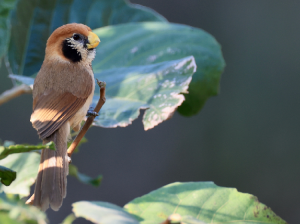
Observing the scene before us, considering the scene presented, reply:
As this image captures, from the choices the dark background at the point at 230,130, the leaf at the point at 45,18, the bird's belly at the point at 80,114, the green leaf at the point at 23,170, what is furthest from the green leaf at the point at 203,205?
the dark background at the point at 230,130

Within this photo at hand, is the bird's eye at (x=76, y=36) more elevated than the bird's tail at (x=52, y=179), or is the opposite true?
the bird's eye at (x=76, y=36)

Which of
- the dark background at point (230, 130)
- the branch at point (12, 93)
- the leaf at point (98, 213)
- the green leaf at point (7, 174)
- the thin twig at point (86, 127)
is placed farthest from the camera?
the dark background at point (230, 130)

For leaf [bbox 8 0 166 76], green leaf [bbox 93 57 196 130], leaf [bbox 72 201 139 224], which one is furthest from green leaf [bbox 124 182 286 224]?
leaf [bbox 8 0 166 76]

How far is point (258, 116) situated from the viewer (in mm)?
5578

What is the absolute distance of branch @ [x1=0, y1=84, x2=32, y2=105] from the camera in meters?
1.59

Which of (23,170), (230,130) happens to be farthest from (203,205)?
(230,130)

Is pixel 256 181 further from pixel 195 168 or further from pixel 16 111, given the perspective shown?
pixel 16 111

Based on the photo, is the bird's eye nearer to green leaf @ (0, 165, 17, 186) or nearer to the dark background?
green leaf @ (0, 165, 17, 186)

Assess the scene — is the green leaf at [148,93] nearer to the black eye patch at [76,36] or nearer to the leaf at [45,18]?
the black eye patch at [76,36]

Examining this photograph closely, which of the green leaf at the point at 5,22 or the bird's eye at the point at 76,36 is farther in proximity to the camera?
the green leaf at the point at 5,22

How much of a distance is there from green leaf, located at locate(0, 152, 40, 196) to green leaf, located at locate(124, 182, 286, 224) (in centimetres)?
45

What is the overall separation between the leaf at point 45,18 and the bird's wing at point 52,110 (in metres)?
0.50

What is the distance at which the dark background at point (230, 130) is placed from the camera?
490 cm

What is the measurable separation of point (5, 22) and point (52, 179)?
4.06 feet
